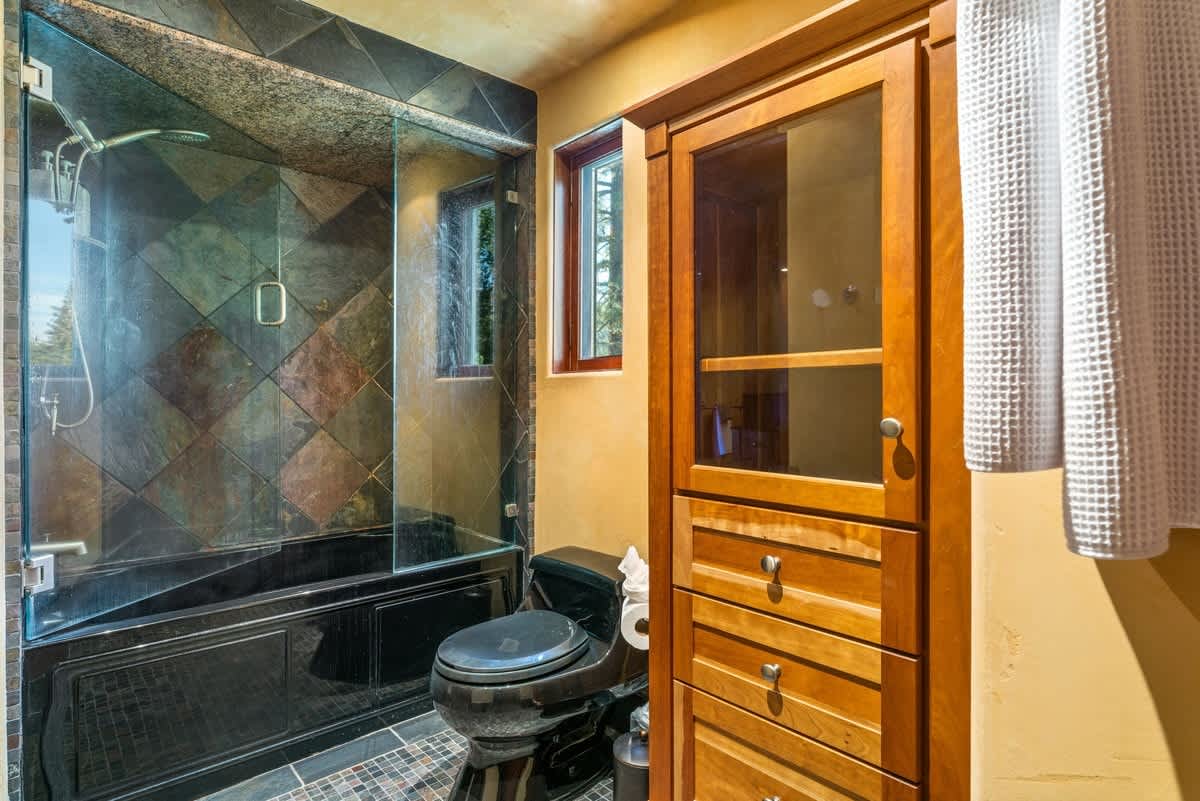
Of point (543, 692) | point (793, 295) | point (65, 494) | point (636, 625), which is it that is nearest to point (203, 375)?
point (65, 494)

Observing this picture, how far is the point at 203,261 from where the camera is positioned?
2391 mm

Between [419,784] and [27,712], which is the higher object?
[27,712]

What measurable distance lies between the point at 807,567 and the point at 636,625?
2.80 feet

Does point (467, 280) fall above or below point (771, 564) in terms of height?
above

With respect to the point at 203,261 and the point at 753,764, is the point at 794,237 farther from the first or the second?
the point at 203,261

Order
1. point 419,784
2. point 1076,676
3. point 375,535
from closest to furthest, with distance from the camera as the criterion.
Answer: point 1076,676
point 419,784
point 375,535

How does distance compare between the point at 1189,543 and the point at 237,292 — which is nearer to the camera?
the point at 1189,543

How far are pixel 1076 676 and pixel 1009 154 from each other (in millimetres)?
498

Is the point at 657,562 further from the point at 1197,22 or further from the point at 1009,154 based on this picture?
the point at 1197,22

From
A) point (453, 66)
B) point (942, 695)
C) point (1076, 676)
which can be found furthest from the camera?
point (453, 66)

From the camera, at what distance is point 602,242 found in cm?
230

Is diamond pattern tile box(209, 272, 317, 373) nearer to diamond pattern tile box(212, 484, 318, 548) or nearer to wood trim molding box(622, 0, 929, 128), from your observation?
diamond pattern tile box(212, 484, 318, 548)

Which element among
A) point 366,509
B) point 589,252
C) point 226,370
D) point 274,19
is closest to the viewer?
point 274,19

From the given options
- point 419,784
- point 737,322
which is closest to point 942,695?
point 737,322
